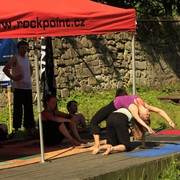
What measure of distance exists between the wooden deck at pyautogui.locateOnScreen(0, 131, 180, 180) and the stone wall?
29.3 feet

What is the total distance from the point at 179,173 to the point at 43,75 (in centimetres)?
556

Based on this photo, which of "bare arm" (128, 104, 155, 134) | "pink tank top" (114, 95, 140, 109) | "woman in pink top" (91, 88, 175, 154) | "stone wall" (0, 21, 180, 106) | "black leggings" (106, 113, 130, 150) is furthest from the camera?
"stone wall" (0, 21, 180, 106)

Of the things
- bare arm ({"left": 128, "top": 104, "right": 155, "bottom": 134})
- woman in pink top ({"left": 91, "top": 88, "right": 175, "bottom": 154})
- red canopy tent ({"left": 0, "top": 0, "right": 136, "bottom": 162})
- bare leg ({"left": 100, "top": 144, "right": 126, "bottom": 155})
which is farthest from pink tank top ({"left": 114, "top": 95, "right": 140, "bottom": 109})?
red canopy tent ({"left": 0, "top": 0, "right": 136, "bottom": 162})

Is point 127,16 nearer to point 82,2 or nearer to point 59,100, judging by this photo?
point 82,2

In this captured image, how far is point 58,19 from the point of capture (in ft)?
30.0

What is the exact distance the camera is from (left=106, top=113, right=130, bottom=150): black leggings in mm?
9930

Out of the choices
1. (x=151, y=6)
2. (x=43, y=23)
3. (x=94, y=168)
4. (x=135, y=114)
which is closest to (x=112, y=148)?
(x=135, y=114)

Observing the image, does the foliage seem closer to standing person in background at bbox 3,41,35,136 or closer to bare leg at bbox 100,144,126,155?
standing person in background at bbox 3,41,35,136

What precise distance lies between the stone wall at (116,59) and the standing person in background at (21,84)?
220 inches

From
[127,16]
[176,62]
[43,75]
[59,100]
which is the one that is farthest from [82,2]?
[176,62]

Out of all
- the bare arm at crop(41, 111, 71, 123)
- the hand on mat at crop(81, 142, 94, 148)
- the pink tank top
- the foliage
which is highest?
the foliage

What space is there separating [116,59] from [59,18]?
40.8ft

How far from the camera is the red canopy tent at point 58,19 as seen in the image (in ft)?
28.1

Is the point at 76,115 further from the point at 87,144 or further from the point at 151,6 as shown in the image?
the point at 151,6
